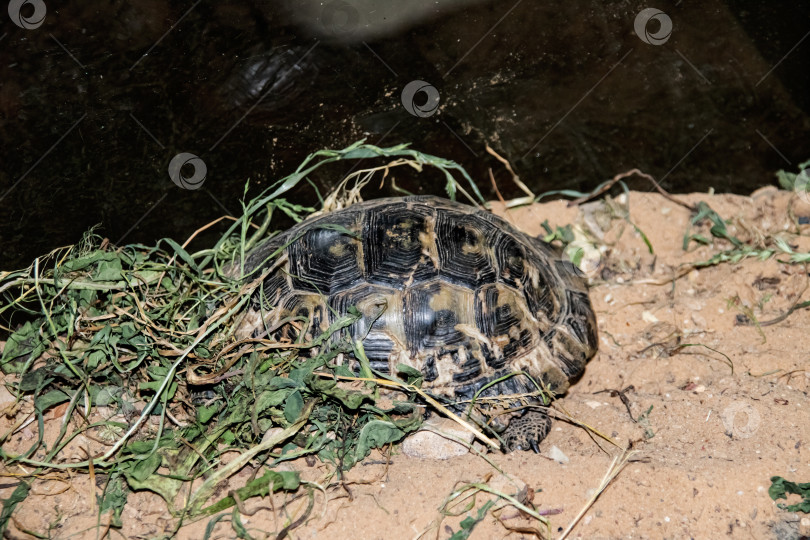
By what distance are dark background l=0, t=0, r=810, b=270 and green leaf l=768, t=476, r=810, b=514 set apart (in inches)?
102

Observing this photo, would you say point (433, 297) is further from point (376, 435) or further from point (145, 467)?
point (145, 467)

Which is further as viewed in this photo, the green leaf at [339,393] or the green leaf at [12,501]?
the green leaf at [339,393]

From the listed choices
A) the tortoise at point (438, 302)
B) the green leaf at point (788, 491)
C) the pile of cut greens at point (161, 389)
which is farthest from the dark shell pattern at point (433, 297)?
the green leaf at point (788, 491)

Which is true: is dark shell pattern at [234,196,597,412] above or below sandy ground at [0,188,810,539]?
above

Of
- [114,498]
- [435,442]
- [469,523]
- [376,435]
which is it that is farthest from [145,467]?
[469,523]

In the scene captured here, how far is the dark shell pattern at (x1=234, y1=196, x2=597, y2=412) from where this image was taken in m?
3.28

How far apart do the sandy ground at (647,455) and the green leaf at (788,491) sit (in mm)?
42

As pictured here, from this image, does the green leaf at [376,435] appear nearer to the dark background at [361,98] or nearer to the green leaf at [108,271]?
the green leaf at [108,271]

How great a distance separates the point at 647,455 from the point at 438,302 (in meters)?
1.24

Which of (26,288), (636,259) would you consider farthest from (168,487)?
(636,259)

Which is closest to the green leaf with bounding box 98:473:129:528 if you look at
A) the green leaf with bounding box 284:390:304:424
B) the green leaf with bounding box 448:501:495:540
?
the green leaf with bounding box 284:390:304:424

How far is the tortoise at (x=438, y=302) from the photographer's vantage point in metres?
3.27

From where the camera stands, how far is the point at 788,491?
9.12 feet

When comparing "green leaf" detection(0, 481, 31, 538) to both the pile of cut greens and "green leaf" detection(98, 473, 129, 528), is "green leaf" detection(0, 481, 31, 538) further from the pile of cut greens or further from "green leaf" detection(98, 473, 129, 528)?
"green leaf" detection(98, 473, 129, 528)
